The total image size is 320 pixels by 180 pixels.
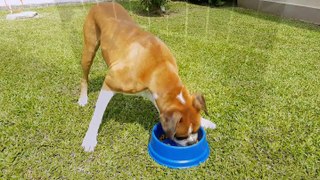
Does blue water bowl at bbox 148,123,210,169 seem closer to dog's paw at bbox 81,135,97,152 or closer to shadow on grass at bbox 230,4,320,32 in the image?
dog's paw at bbox 81,135,97,152

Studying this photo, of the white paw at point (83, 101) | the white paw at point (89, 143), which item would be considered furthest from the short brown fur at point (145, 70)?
the white paw at point (83, 101)

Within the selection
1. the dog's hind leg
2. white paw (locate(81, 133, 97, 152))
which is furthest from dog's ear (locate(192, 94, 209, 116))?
the dog's hind leg

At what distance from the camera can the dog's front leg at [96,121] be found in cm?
357

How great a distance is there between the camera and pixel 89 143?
3.69m

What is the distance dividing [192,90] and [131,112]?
1.25 m

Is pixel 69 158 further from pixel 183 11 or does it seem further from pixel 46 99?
pixel 183 11

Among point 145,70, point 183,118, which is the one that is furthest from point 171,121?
point 145,70

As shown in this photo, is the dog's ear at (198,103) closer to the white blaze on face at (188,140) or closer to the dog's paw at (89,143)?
the white blaze on face at (188,140)

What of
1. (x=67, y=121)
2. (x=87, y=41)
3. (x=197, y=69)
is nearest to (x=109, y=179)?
(x=67, y=121)

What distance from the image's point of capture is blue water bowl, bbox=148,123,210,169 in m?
3.28

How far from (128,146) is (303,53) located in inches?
206

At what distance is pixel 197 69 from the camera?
20.0 ft

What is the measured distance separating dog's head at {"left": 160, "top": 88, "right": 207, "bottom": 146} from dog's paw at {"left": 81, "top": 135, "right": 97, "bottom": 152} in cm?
106

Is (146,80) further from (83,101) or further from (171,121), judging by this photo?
(83,101)
